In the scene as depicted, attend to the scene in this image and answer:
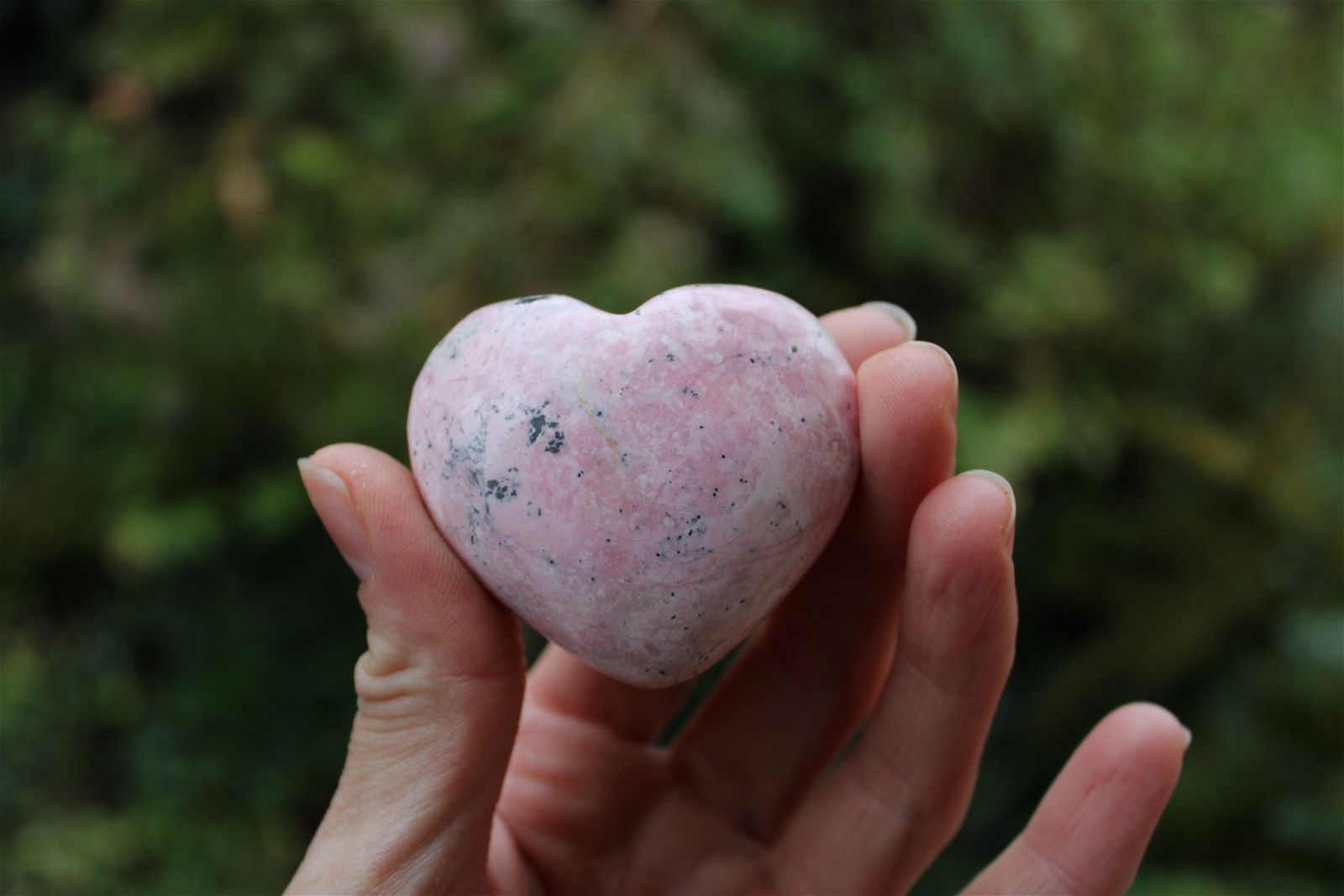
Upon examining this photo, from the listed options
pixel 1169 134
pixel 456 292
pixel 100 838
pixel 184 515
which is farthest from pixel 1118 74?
Result: pixel 100 838

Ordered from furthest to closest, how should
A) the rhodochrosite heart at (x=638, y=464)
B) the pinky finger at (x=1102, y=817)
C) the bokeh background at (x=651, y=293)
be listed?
the bokeh background at (x=651, y=293), the pinky finger at (x=1102, y=817), the rhodochrosite heart at (x=638, y=464)

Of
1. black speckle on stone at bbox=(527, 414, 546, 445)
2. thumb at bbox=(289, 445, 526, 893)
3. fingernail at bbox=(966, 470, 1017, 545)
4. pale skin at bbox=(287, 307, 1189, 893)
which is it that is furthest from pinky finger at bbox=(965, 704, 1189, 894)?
black speckle on stone at bbox=(527, 414, 546, 445)

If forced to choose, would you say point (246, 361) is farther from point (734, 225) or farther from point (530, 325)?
point (530, 325)

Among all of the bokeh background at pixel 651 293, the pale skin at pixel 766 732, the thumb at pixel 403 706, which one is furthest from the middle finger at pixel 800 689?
the bokeh background at pixel 651 293

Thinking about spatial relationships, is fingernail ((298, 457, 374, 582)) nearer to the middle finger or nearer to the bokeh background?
the middle finger

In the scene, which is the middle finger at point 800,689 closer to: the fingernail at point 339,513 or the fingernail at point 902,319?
the fingernail at point 902,319
